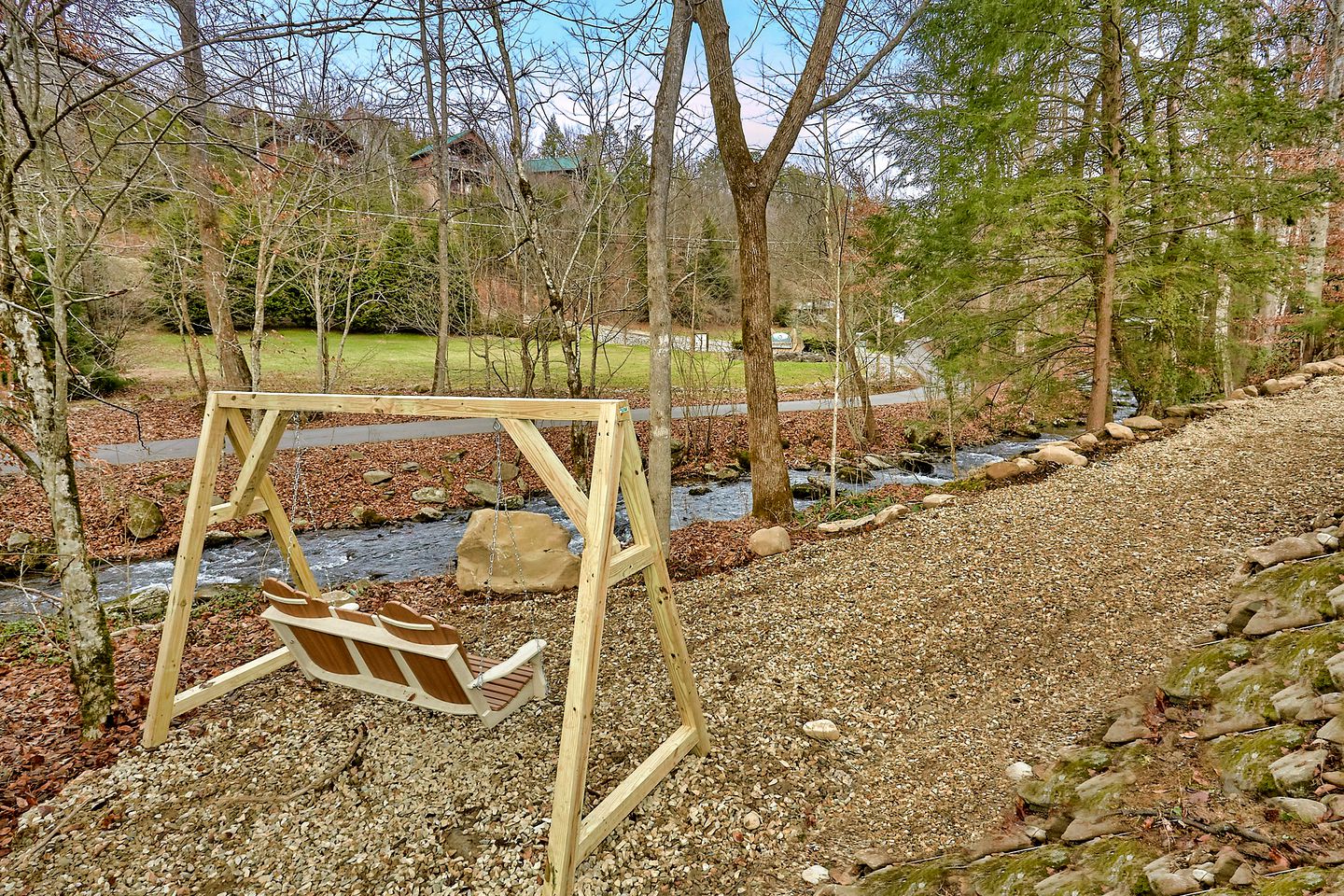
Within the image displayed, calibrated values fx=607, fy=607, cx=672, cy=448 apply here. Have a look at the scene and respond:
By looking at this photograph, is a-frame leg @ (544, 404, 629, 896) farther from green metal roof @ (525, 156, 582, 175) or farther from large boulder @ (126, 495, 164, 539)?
green metal roof @ (525, 156, 582, 175)

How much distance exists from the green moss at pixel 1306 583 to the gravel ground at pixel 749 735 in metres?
0.47

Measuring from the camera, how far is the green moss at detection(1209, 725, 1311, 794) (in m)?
1.91

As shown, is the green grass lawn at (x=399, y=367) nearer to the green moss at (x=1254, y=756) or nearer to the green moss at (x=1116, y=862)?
the green moss at (x=1254, y=756)

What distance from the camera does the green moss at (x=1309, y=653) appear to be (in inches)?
86.7

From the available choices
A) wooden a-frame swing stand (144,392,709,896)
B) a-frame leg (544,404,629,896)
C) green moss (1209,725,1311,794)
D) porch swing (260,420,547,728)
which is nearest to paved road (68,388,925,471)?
wooden a-frame swing stand (144,392,709,896)

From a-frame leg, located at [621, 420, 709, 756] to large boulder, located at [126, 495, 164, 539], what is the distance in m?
7.51

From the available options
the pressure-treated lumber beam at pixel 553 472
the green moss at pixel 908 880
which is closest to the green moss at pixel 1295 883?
the green moss at pixel 908 880

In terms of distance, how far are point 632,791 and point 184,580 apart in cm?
278

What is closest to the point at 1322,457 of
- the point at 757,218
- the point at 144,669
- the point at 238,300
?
the point at 757,218

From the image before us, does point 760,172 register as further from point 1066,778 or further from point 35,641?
point 35,641

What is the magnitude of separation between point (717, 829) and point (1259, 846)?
1.85 metres

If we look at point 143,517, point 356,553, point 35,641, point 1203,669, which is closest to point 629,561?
point 1203,669

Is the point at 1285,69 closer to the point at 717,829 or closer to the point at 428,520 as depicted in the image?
the point at 717,829

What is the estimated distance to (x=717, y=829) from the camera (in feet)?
8.87
